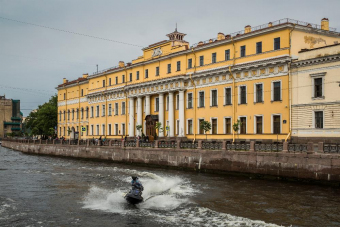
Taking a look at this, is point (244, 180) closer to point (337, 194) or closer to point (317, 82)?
point (337, 194)

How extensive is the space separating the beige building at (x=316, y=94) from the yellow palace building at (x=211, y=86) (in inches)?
39.3

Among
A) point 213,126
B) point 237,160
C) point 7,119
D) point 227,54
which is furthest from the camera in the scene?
point 7,119

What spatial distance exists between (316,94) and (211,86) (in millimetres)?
12827

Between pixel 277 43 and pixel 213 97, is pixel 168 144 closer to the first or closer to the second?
pixel 213 97

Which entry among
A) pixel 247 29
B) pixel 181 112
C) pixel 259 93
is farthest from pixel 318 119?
pixel 181 112

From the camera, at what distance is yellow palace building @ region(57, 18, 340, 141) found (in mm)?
37750

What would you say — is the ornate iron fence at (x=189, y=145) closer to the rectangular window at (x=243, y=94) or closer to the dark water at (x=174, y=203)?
the dark water at (x=174, y=203)

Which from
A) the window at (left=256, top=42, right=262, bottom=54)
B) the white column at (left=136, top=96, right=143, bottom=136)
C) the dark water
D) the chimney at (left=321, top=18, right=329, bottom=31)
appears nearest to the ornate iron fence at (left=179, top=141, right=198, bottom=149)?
the dark water

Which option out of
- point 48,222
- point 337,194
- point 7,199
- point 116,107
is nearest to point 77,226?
point 48,222

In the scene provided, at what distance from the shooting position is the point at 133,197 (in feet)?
61.6

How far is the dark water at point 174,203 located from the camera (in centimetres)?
1612

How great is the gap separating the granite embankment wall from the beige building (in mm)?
8435

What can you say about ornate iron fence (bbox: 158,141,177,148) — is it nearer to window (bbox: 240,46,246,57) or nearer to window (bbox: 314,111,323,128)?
window (bbox: 240,46,246,57)

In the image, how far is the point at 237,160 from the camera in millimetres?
29141
